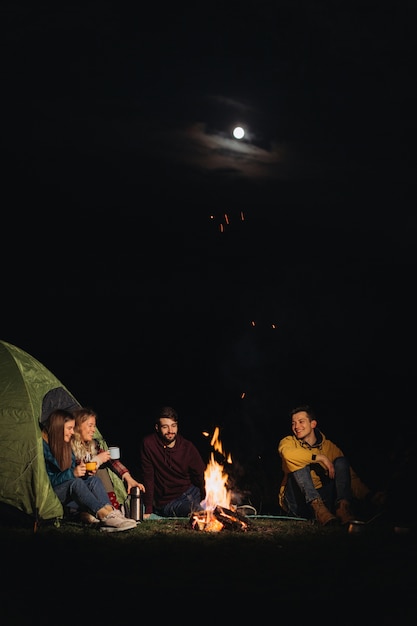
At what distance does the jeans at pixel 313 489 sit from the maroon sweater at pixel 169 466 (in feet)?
3.37

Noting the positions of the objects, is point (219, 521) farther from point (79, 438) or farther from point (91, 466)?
point (79, 438)

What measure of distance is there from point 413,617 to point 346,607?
42 cm

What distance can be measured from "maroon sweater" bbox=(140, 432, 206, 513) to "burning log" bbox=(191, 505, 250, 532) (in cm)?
99

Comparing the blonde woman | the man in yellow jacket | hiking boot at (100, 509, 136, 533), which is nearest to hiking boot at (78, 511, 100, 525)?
hiking boot at (100, 509, 136, 533)

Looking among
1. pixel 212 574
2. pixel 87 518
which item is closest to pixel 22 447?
pixel 87 518

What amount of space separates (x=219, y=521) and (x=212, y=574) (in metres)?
2.24

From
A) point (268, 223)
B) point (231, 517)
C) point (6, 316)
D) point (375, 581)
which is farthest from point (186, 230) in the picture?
point (375, 581)

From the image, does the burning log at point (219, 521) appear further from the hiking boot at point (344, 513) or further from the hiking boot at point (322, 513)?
the hiking boot at point (344, 513)

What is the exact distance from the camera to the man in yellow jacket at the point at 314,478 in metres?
9.09

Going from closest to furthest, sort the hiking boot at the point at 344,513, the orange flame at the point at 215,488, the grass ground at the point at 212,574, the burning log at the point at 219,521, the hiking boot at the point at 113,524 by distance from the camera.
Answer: the grass ground at the point at 212,574 < the hiking boot at the point at 113,524 < the burning log at the point at 219,521 < the hiking boot at the point at 344,513 < the orange flame at the point at 215,488

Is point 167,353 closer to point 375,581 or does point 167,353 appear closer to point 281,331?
point 281,331

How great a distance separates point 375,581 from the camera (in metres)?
6.47

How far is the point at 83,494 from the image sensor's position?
8.60 meters

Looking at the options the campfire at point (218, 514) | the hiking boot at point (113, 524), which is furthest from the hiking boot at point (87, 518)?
the campfire at point (218, 514)
